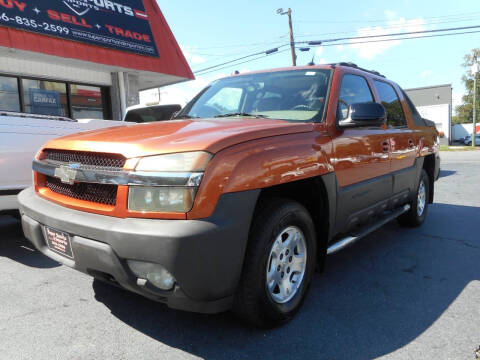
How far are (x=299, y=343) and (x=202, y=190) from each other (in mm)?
1193

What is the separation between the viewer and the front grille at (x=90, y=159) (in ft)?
7.25

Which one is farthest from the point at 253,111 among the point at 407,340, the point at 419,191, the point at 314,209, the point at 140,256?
the point at 419,191

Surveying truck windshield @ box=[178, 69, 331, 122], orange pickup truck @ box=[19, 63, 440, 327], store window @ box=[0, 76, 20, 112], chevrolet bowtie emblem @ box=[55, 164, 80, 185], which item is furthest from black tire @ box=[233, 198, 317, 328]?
store window @ box=[0, 76, 20, 112]

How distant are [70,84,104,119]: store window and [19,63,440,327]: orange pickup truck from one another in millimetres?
10073

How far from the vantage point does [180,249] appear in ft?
6.24

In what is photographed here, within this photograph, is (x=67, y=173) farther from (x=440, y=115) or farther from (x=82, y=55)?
(x=440, y=115)

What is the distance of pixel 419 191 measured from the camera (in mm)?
5113

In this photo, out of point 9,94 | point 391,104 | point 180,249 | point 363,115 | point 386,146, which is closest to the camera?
point 180,249

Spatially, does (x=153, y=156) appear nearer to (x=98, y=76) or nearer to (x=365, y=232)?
(x=365, y=232)

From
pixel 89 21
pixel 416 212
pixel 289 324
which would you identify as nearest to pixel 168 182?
pixel 289 324

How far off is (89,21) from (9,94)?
2978 millimetres

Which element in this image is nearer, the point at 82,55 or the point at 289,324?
the point at 289,324

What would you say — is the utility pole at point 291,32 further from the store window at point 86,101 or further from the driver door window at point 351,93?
the driver door window at point 351,93

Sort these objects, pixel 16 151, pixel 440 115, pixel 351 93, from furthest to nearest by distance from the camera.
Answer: pixel 440 115, pixel 16 151, pixel 351 93
